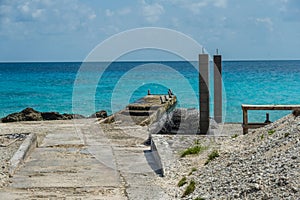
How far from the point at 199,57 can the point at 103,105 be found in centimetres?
3804

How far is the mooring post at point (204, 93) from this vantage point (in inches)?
549

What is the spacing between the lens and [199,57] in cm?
A: 1401

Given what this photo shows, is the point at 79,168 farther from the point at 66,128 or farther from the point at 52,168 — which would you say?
the point at 66,128

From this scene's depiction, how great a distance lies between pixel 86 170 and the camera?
10547mm

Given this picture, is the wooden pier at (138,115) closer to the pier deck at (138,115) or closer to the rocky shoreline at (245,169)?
the pier deck at (138,115)

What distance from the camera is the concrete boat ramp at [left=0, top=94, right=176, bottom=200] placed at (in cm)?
884

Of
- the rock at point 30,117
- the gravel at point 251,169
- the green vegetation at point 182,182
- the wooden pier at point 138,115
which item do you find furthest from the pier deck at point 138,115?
the green vegetation at point 182,182

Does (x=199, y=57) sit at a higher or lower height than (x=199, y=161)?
higher

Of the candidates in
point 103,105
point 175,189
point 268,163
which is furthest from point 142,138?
point 103,105

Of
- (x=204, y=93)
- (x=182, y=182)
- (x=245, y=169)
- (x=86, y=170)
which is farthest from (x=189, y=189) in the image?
(x=204, y=93)

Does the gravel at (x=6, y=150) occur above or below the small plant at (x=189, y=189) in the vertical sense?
below

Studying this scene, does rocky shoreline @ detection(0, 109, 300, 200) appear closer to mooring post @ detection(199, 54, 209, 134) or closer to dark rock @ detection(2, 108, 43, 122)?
mooring post @ detection(199, 54, 209, 134)

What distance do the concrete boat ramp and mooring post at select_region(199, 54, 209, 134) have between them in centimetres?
168

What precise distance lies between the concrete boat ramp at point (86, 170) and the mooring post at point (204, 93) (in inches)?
66.0
